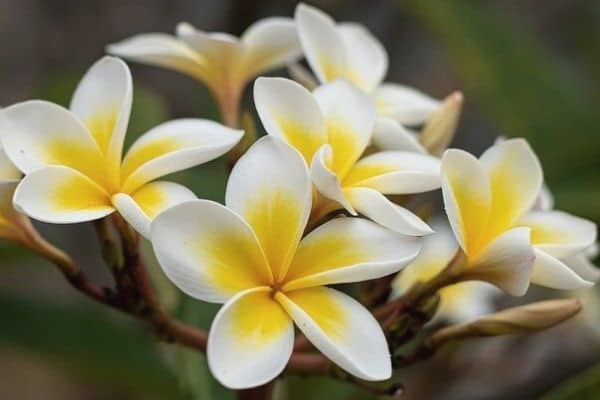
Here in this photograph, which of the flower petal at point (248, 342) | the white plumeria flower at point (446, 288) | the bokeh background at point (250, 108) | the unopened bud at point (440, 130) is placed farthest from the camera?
the bokeh background at point (250, 108)

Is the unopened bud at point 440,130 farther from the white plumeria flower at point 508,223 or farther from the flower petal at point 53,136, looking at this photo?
the flower petal at point 53,136

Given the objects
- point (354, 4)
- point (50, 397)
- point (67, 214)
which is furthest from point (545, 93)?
point (50, 397)

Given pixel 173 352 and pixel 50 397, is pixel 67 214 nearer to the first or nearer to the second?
pixel 173 352

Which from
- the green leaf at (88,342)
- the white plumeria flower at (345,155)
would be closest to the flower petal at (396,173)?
the white plumeria flower at (345,155)

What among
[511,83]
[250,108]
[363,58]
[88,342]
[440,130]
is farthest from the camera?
[250,108]

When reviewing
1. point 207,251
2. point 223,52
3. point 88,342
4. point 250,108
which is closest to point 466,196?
point 207,251

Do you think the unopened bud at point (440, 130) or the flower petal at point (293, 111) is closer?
the flower petal at point (293, 111)

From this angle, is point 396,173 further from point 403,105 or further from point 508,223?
point 403,105
